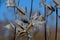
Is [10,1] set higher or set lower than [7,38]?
higher

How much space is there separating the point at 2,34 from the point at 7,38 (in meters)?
0.04

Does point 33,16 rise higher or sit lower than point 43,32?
higher

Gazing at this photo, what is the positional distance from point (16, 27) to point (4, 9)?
149 millimetres

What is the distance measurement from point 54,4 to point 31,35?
0.89 feet

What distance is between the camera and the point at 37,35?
1005 millimetres

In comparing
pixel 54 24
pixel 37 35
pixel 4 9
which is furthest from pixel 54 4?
pixel 4 9

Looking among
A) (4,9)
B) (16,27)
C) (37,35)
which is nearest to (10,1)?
(4,9)

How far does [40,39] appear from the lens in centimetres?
100

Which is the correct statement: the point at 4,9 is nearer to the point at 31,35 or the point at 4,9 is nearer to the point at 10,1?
the point at 10,1

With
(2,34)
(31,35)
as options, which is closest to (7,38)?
(2,34)

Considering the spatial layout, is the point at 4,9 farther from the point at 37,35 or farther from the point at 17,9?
the point at 37,35

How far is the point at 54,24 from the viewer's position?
102 centimetres

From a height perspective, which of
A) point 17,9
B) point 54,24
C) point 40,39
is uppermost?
point 17,9

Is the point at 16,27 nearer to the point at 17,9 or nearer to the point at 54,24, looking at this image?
the point at 17,9
